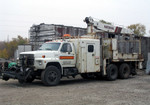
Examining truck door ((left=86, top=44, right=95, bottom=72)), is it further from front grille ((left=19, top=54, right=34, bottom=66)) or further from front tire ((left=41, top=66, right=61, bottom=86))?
front grille ((left=19, top=54, right=34, bottom=66))

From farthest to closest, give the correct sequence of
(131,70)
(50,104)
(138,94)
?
(131,70)
(138,94)
(50,104)

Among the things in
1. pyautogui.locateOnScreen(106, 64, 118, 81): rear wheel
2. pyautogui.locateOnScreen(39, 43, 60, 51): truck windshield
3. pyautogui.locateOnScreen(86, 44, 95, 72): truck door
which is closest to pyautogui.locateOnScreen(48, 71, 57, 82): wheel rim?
pyautogui.locateOnScreen(39, 43, 60, 51): truck windshield

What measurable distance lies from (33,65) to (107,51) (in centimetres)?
546

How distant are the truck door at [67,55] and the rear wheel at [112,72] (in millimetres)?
2661

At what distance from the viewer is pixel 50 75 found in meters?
11.4

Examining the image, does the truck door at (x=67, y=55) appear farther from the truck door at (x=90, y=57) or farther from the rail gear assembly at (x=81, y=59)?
the truck door at (x=90, y=57)

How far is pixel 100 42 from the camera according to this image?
46.8 ft

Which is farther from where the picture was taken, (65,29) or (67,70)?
(65,29)

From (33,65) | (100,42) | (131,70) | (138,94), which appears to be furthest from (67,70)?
(131,70)

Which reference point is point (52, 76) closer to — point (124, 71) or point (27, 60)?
point (27, 60)

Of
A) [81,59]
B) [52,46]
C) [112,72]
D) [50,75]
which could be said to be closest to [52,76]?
[50,75]

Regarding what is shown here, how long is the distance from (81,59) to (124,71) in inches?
160

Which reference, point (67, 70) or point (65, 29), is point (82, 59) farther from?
point (65, 29)

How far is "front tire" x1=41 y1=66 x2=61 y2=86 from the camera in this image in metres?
11.2
